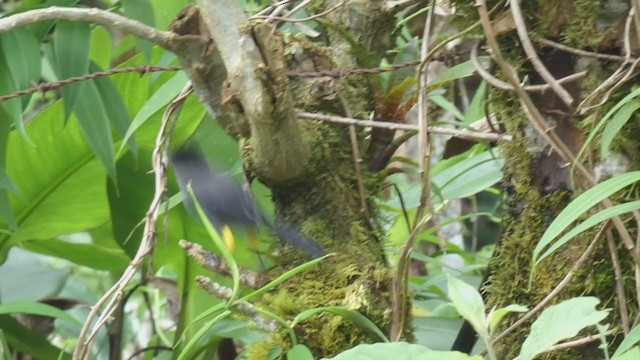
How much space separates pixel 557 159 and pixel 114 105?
0.70m

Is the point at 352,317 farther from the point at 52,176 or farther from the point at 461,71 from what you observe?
the point at 52,176

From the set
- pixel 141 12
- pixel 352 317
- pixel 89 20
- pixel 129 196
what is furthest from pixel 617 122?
pixel 129 196

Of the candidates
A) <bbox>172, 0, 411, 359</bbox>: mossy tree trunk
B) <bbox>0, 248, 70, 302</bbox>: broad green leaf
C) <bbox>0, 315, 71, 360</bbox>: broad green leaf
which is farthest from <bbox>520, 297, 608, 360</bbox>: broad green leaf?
<bbox>0, 248, 70, 302</bbox>: broad green leaf

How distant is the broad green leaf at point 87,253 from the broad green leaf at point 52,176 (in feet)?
0.14

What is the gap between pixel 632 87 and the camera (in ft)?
3.15

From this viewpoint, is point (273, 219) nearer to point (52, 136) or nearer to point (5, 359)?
point (5, 359)

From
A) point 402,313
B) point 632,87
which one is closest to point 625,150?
point 632,87

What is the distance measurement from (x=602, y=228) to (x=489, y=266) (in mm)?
227

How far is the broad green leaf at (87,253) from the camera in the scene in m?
1.66

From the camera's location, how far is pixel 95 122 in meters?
1.32

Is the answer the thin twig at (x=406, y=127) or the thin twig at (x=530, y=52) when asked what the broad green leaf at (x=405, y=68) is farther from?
the thin twig at (x=530, y=52)

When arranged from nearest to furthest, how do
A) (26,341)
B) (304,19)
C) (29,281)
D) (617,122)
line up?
(617,122)
(304,19)
(26,341)
(29,281)

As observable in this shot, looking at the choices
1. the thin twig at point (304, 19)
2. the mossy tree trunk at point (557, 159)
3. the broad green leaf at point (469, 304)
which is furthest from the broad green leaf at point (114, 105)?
the broad green leaf at point (469, 304)

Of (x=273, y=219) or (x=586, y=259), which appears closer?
(x=586, y=259)
